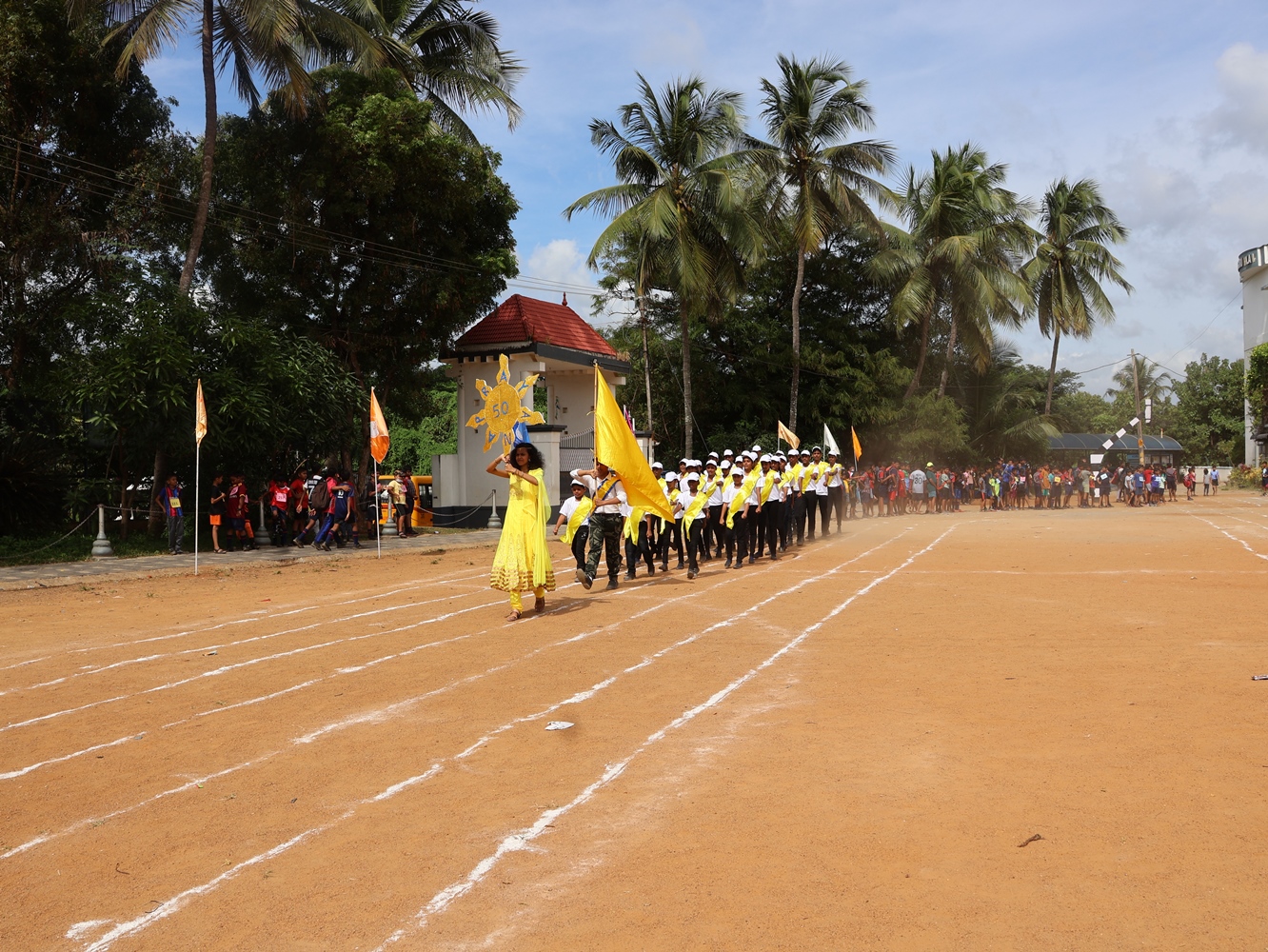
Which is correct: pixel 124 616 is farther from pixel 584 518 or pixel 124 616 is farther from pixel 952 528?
pixel 952 528

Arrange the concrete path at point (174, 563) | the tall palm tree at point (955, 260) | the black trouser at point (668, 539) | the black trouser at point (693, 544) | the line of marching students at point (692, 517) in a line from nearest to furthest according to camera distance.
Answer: the line of marching students at point (692, 517)
the black trouser at point (693, 544)
the concrete path at point (174, 563)
the black trouser at point (668, 539)
the tall palm tree at point (955, 260)

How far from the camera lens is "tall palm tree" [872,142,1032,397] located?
40.0 m

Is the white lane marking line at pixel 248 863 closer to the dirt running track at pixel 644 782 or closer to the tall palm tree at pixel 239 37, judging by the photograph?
the dirt running track at pixel 644 782

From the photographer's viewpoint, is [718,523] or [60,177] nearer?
[718,523]

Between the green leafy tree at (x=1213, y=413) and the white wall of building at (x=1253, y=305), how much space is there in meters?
2.09

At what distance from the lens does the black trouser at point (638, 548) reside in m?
15.3

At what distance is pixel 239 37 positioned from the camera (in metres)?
22.0

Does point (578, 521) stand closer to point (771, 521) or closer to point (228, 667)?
point (771, 521)

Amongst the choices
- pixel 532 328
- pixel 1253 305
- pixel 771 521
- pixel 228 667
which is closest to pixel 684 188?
pixel 532 328

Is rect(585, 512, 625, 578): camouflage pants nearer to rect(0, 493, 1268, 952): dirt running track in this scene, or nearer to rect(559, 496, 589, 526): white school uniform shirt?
rect(559, 496, 589, 526): white school uniform shirt

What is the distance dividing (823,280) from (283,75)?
2452 centimetres

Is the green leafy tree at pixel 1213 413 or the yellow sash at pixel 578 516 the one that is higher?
the green leafy tree at pixel 1213 413

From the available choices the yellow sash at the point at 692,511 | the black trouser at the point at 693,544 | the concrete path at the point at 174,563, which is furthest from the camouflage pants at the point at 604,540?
the concrete path at the point at 174,563

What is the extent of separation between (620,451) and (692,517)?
2469mm
